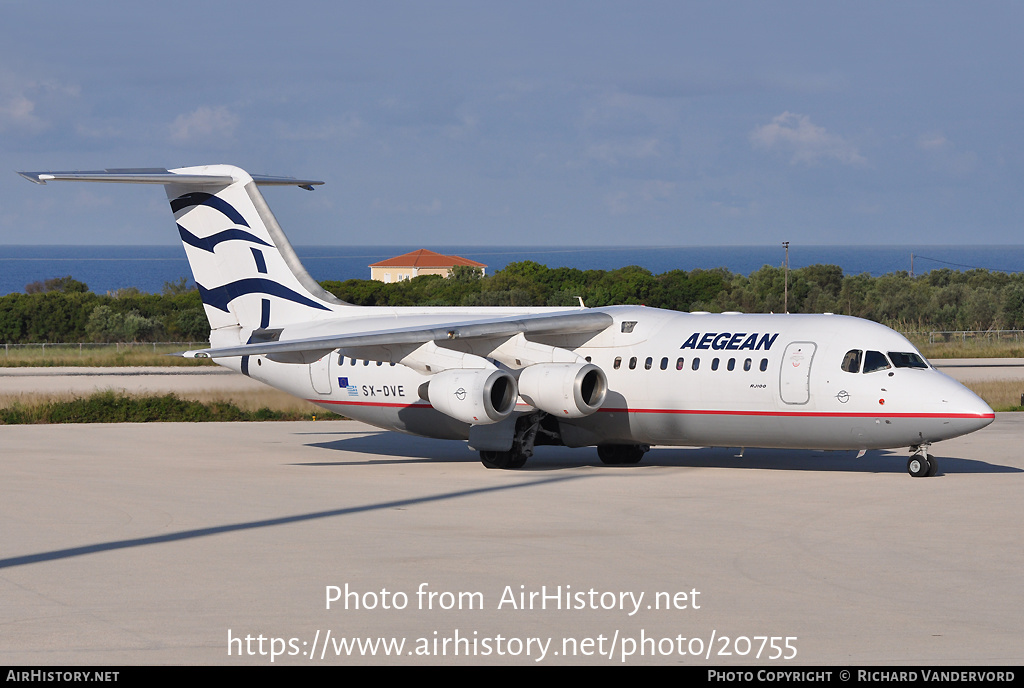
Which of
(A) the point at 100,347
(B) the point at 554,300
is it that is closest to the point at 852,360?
(B) the point at 554,300

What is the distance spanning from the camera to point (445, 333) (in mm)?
20188

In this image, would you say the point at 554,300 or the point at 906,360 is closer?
the point at 906,360

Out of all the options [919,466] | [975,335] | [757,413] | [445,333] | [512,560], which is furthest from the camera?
[975,335]

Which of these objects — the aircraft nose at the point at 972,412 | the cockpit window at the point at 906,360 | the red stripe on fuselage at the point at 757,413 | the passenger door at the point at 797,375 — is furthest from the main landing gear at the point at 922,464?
the passenger door at the point at 797,375

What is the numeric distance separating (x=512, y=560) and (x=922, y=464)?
918cm

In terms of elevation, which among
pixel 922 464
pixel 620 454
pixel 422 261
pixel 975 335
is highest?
pixel 422 261

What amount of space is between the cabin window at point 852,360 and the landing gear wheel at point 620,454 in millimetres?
4334

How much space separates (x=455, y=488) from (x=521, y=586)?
23.8 feet

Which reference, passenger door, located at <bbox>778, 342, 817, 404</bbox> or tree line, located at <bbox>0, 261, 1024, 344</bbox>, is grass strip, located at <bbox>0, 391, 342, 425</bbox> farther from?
tree line, located at <bbox>0, 261, 1024, 344</bbox>

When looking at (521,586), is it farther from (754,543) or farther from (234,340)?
(234,340)

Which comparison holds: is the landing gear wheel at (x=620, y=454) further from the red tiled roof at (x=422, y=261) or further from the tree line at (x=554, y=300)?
the red tiled roof at (x=422, y=261)

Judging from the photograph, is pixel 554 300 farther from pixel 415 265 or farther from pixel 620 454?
pixel 415 265

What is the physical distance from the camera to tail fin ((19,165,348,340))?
23.8m

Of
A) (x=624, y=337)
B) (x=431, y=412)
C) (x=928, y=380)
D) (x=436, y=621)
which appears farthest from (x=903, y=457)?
(x=436, y=621)
